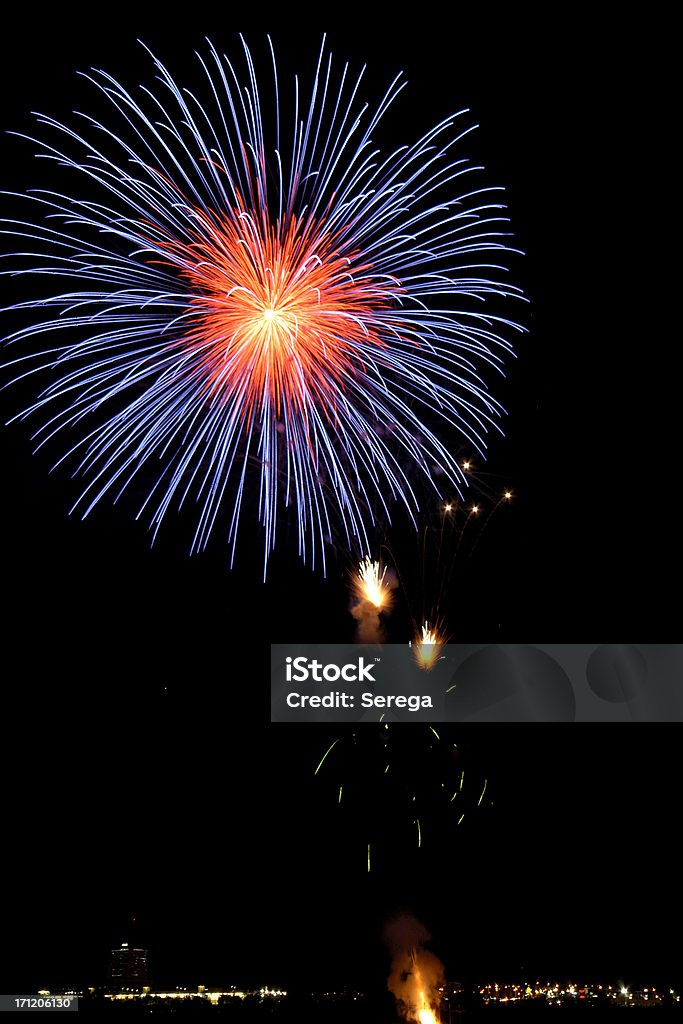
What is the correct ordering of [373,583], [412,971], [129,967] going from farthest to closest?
[129,967], [412,971], [373,583]

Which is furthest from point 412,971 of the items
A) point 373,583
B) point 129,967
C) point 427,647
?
point 373,583

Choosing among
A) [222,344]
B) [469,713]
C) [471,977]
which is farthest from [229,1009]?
[222,344]

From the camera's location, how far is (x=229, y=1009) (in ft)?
161

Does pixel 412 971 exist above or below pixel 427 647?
below

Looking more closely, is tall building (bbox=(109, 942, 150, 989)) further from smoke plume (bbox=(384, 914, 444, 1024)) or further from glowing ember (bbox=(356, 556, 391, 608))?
glowing ember (bbox=(356, 556, 391, 608))

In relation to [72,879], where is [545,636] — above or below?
above

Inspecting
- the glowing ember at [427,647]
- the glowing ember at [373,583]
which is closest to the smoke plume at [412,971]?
the glowing ember at [427,647]

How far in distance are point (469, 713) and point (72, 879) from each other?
24846 millimetres

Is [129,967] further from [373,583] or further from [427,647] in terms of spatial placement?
[373,583]

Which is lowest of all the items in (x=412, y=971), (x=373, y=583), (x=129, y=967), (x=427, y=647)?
(x=412, y=971)

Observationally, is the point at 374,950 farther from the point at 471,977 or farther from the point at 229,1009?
the point at 229,1009

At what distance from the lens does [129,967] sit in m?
47.3

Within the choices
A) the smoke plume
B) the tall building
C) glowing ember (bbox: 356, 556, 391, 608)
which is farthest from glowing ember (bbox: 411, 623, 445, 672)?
the tall building

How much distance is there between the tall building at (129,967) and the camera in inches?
A: 1815
